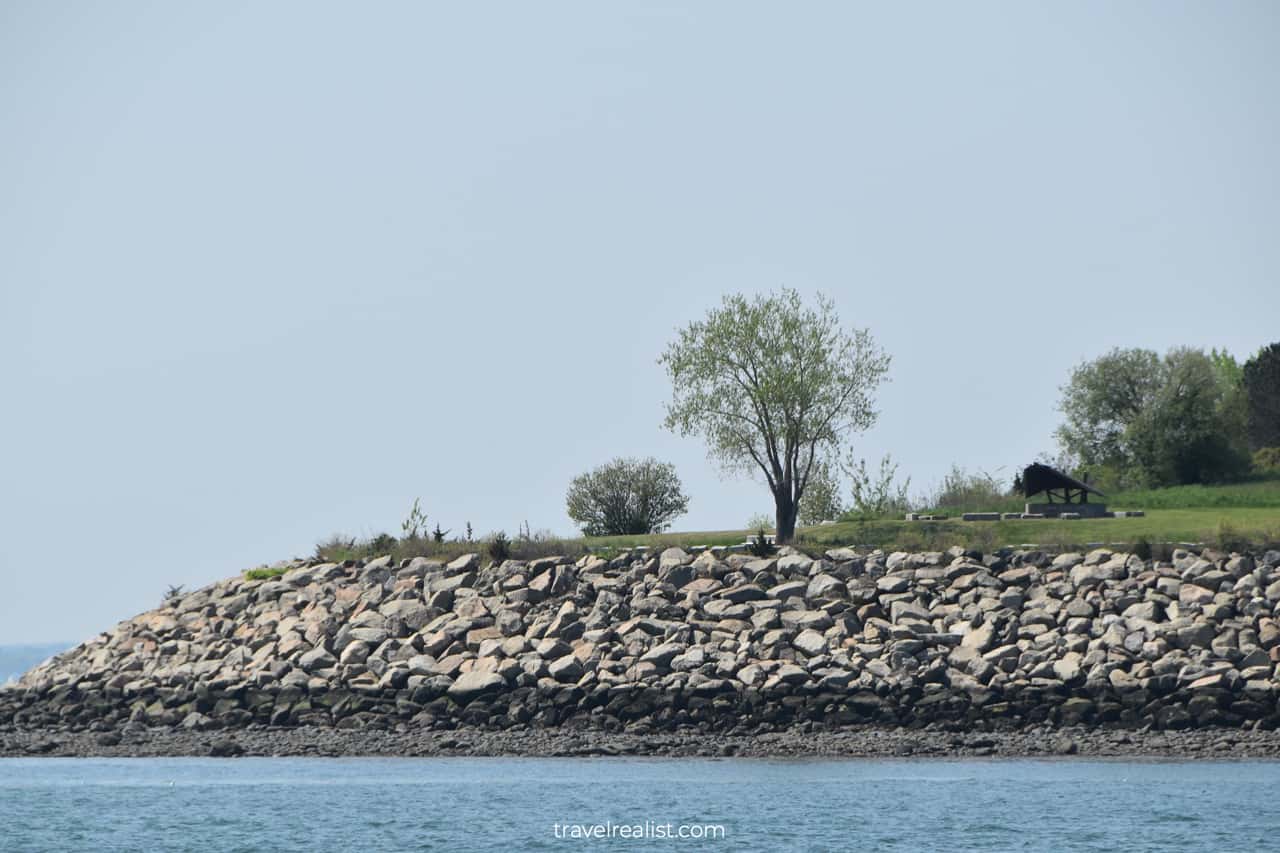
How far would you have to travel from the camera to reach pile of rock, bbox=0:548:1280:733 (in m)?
46.3

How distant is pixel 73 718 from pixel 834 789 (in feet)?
79.1

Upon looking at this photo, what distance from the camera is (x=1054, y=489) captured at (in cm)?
6444

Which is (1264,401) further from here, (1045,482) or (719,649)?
(719,649)

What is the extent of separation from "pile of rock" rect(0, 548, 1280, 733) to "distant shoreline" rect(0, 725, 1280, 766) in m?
0.60

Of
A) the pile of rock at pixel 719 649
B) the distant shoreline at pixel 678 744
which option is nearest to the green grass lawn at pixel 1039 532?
the pile of rock at pixel 719 649

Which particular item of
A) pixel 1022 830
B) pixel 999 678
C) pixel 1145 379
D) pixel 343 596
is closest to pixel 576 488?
pixel 343 596

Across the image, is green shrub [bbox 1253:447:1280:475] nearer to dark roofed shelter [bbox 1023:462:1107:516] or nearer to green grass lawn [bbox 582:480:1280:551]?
green grass lawn [bbox 582:480:1280:551]

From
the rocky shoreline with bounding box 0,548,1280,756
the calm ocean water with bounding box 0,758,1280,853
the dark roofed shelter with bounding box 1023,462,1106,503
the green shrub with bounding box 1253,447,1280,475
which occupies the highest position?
the green shrub with bounding box 1253,447,1280,475

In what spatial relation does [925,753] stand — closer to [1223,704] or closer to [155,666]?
[1223,704]

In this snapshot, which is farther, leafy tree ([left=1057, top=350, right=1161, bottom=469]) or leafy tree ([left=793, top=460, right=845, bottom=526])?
leafy tree ([left=1057, top=350, right=1161, bottom=469])

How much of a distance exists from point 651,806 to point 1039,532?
21.5 metres

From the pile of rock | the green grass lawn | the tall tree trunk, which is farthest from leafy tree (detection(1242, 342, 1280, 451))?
the pile of rock

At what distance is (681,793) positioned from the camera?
133 ft

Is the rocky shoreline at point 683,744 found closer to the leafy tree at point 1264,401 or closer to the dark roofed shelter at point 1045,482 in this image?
the dark roofed shelter at point 1045,482
